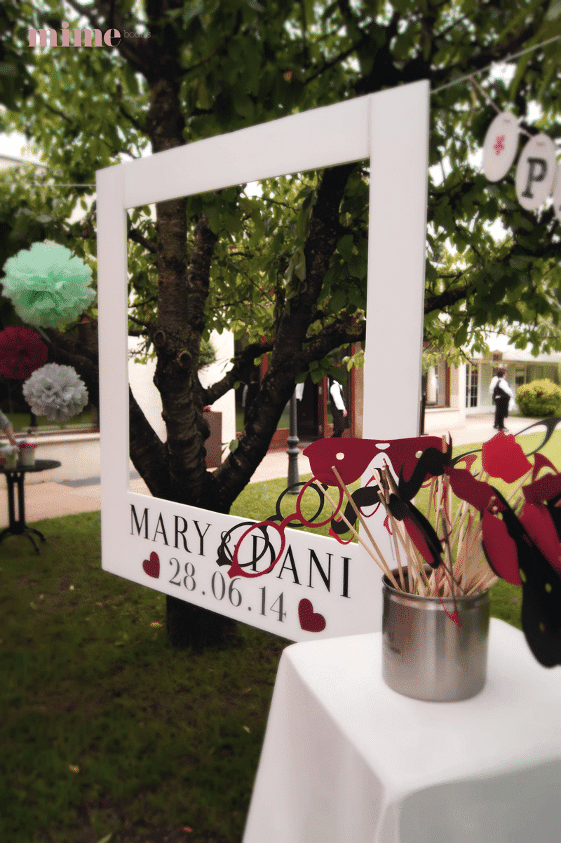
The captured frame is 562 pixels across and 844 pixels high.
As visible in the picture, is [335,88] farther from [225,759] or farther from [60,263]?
[225,759]

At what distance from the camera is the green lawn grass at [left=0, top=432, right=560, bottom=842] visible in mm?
1550

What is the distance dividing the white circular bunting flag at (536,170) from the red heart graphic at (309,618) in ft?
3.59

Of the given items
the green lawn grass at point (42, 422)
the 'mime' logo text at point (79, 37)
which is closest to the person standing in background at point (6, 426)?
the green lawn grass at point (42, 422)

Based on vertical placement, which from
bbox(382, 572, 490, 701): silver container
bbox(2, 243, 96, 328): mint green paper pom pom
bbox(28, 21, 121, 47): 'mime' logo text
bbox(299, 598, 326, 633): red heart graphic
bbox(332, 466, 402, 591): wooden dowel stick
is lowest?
bbox(299, 598, 326, 633): red heart graphic

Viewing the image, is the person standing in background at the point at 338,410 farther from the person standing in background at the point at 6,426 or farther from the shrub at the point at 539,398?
the person standing in background at the point at 6,426

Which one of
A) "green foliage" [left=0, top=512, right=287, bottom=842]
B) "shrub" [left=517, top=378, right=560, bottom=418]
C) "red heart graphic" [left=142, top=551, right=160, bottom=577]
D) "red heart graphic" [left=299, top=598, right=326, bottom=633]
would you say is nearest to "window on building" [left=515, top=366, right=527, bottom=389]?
"shrub" [left=517, top=378, right=560, bottom=418]

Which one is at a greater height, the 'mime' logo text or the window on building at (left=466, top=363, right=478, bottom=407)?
the 'mime' logo text

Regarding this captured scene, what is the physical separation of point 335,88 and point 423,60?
37 centimetres

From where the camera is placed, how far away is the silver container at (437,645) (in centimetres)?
78

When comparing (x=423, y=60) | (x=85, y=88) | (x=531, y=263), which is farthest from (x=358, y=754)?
(x=85, y=88)

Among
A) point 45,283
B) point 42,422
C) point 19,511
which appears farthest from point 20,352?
point 19,511

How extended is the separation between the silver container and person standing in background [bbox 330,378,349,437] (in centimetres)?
74

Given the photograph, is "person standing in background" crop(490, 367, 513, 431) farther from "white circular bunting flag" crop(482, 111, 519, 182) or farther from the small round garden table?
the small round garden table

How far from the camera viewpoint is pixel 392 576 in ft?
2.82
